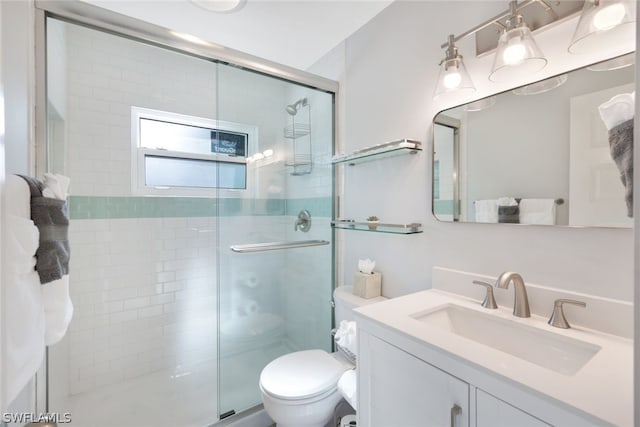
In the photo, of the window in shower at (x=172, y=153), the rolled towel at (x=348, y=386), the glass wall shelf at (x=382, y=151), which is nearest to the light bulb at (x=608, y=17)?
the glass wall shelf at (x=382, y=151)

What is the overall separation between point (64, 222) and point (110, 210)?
1.51 metres

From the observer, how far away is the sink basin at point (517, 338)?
84 cm

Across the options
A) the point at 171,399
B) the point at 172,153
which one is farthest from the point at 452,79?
the point at 171,399

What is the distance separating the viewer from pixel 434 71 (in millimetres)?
1365

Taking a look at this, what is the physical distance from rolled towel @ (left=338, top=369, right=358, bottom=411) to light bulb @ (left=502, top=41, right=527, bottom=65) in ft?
4.75

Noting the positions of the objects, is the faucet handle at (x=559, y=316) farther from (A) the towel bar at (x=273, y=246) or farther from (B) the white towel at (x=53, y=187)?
(B) the white towel at (x=53, y=187)

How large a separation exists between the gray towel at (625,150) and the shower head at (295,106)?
168cm

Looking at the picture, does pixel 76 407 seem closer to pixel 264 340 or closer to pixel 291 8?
pixel 264 340

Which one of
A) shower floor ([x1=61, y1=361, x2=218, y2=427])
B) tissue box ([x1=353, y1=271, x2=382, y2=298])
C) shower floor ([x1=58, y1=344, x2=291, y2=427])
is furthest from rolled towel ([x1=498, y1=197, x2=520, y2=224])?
shower floor ([x1=61, y1=361, x2=218, y2=427])

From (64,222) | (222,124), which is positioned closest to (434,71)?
(222,124)

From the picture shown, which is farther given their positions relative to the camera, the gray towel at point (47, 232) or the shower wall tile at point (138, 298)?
the shower wall tile at point (138, 298)

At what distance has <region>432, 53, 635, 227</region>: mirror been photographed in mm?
865

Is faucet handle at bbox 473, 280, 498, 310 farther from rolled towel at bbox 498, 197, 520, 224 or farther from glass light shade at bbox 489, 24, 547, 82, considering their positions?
glass light shade at bbox 489, 24, 547, 82

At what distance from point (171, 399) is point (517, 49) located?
270cm
